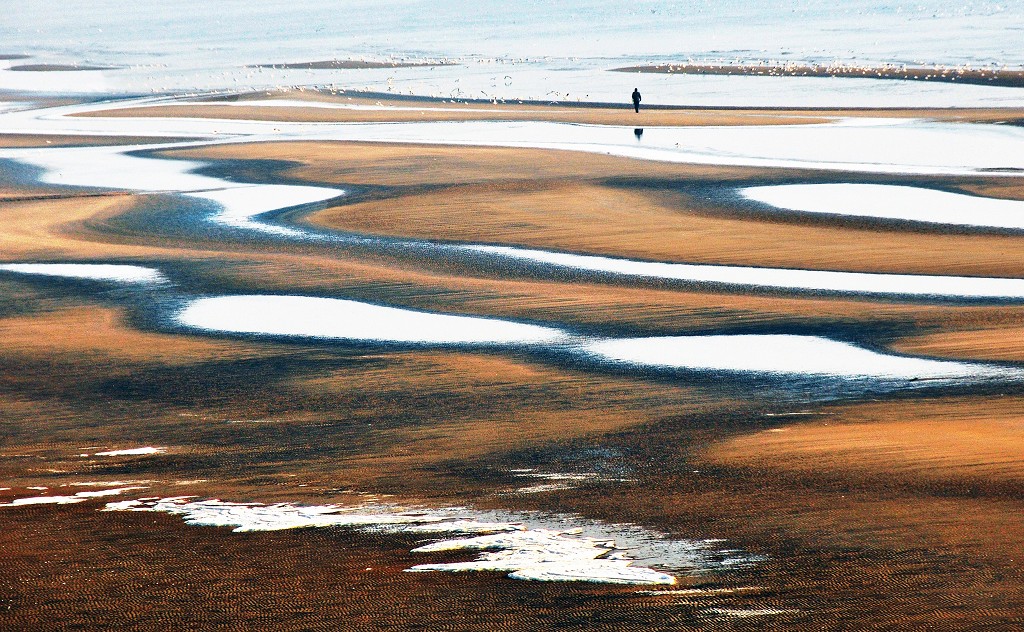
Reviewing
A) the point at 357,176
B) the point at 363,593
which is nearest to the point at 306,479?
the point at 363,593

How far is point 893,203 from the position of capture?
2138cm

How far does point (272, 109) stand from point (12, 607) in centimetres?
3965

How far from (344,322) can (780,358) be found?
191 inches

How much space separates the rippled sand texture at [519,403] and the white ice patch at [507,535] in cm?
2

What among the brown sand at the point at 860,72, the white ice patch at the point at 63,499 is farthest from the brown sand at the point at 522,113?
the white ice patch at the point at 63,499

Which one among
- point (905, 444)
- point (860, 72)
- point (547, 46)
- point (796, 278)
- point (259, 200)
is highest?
point (547, 46)

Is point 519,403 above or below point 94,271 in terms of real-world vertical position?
below

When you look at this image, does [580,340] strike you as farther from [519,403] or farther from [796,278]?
[796,278]

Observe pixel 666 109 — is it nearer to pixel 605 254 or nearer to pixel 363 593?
pixel 605 254

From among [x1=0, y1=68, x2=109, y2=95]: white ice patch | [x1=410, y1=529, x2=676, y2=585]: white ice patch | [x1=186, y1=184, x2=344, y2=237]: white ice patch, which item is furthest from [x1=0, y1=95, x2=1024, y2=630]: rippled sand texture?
[x1=0, y1=68, x2=109, y2=95]: white ice patch

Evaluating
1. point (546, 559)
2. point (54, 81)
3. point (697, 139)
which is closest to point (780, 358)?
point (546, 559)

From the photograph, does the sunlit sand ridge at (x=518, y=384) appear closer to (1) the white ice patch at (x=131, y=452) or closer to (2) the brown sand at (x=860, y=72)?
(1) the white ice patch at (x=131, y=452)

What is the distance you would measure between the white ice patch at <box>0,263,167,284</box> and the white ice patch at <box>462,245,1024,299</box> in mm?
4743

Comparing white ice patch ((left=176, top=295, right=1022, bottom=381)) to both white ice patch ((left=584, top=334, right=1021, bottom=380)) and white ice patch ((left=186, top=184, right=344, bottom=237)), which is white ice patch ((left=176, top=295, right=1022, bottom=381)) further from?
white ice patch ((left=186, top=184, right=344, bottom=237))
